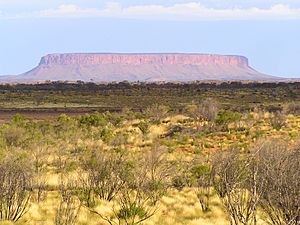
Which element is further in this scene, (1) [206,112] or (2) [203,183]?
(1) [206,112]

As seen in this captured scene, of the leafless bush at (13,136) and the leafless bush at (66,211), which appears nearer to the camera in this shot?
the leafless bush at (66,211)

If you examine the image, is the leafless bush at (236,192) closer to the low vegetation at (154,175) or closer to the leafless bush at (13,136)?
the low vegetation at (154,175)

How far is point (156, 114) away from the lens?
43844 millimetres

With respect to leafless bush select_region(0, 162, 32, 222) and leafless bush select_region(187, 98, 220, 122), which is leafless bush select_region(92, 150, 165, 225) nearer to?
leafless bush select_region(0, 162, 32, 222)

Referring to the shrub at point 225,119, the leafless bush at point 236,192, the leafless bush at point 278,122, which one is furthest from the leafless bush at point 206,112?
the leafless bush at point 236,192

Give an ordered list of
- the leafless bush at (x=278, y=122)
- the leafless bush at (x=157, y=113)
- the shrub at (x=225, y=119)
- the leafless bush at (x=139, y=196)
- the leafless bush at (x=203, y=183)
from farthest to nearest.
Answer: the leafless bush at (x=157, y=113), the shrub at (x=225, y=119), the leafless bush at (x=278, y=122), the leafless bush at (x=203, y=183), the leafless bush at (x=139, y=196)

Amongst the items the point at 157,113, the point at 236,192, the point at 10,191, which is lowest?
the point at 157,113

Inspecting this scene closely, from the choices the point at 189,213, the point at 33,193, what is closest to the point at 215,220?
the point at 189,213

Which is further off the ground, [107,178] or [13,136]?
[107,178]

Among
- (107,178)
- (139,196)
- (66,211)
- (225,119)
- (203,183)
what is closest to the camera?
(66,211)

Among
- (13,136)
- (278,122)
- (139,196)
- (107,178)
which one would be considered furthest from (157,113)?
(139,196)

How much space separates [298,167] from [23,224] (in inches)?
278

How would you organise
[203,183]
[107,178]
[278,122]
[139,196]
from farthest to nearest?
1. [278,122]
2. [203,183]
3. [107,178]
4. [139,196]

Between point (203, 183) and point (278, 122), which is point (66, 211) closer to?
point (203, 183)
